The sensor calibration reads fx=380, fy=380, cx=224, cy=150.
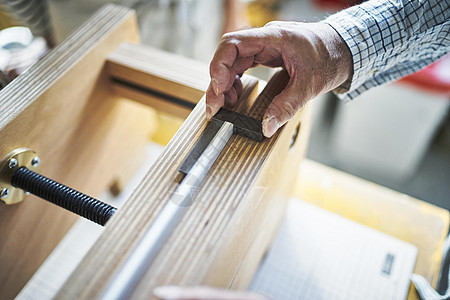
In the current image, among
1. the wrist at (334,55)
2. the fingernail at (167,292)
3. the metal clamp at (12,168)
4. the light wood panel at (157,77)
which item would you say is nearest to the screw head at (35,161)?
the metal clamp at (12,168)

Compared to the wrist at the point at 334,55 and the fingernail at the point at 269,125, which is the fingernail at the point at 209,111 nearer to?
the fingernail at the point at 269,125

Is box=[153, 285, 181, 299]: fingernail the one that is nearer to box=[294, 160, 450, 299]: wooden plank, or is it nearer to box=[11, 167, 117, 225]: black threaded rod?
box=[11, 167, 117, 225]: black threaded rod

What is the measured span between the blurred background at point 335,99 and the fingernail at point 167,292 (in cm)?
74

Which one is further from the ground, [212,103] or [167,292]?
[212,103]

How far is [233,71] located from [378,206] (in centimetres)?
47

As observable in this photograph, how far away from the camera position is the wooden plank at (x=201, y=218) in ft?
1.23

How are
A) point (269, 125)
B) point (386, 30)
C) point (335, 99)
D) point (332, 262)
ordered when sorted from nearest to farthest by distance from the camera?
1. point (269, 125)
2. point (386, 30)
3. point (332, 262)
4. point (335, 99)

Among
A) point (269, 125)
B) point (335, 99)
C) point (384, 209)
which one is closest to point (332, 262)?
point (384, 209)

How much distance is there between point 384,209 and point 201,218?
0.53m

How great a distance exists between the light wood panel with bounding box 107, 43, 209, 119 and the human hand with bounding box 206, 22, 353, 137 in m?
0.11

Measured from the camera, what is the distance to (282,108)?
49cm

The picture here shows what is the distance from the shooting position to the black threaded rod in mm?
492

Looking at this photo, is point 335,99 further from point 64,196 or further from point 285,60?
point 64,196

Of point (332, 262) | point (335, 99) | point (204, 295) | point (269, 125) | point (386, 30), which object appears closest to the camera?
point (204, 295)
